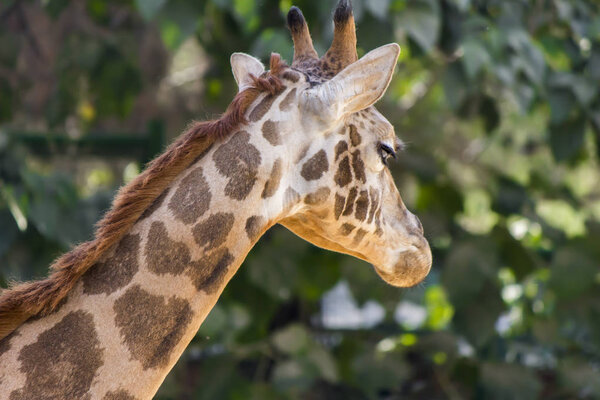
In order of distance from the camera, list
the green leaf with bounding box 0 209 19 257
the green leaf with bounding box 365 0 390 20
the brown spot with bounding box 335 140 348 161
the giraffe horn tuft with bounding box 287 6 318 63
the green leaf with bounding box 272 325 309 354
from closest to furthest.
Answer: the brown spot with bounding box 335 140 348 161
the giraffe horn tuft with bounding box 287 6 318 63
the green leaf with bounding box 365 0 390 20
the green leaf with bounding box 0 209 19 257
the green leaf with bounding box 272 325 309 354

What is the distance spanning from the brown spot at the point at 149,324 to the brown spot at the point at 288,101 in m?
0.54

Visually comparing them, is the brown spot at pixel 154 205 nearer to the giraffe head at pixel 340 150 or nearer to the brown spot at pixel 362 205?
the giraffe head at pixel 340 150

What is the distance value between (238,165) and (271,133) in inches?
4.9

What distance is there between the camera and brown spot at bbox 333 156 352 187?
2.16 meters

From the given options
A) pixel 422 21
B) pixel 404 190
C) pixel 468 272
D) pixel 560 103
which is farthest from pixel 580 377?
pixel 422 21

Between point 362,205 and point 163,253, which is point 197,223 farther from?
point 362,205

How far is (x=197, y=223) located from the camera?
6.52 ft

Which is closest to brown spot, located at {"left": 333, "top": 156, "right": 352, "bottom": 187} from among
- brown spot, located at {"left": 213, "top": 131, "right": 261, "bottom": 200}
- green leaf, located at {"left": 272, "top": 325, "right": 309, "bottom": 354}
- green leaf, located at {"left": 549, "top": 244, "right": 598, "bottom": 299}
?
brown spot, located at {"left": 213, "top": 131, "right": 261, "bottom": 200}

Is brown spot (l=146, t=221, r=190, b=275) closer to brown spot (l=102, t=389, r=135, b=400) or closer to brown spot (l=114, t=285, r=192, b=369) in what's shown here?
brown spot (l=114, t=285, r=192, b=369)

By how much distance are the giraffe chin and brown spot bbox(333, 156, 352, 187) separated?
324 millimetres

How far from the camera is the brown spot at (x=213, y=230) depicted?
1987mm

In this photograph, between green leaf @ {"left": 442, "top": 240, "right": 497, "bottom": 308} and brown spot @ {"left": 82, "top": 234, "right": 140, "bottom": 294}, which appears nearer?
brown spot @ {"left": 82, "top": 234, "right": 140, "bottom": 294}

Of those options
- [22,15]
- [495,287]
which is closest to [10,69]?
[22,15]

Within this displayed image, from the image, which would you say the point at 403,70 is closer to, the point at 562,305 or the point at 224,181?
the point at 562,305
